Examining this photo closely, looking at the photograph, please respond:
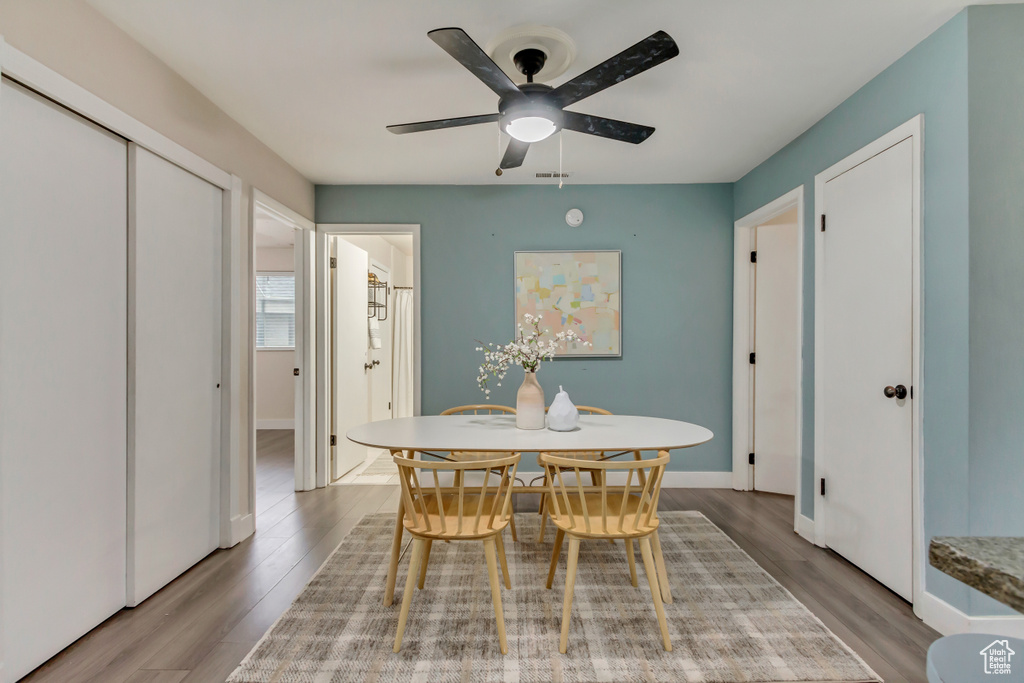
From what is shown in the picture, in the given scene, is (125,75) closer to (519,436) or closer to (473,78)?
(473,78)

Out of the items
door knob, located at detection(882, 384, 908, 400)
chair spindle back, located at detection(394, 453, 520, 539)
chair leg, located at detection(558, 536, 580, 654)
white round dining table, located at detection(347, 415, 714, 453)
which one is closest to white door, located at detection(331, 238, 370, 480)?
white round dining table, located at detection(347, 415, 714, 453)

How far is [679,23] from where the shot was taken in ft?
6.39

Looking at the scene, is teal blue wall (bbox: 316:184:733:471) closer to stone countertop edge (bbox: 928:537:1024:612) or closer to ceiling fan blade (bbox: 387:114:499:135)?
ceiling fan blade (bbox: 387:114:499:135)

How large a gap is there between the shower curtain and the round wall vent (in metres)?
3.98

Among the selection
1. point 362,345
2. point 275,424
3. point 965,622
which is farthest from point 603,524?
point 275,424

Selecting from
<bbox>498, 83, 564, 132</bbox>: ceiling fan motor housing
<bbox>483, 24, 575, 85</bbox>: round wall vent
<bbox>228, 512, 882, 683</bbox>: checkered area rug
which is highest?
<bbox>483, 24, 575, 85</bbox>: round wall vent

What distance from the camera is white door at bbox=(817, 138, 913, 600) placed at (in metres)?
2.18

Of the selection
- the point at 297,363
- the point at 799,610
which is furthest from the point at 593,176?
the point at 799,610

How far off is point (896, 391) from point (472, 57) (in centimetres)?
227

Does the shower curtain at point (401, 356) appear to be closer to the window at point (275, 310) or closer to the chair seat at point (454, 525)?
the window at point (275, 310)

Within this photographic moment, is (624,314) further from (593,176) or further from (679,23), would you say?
(679,23)

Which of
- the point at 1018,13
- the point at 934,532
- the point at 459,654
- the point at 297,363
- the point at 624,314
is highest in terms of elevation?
the point at 1018,13

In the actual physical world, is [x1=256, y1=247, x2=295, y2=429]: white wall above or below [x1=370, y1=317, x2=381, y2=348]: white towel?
below

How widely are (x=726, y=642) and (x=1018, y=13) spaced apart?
2.65 metres
